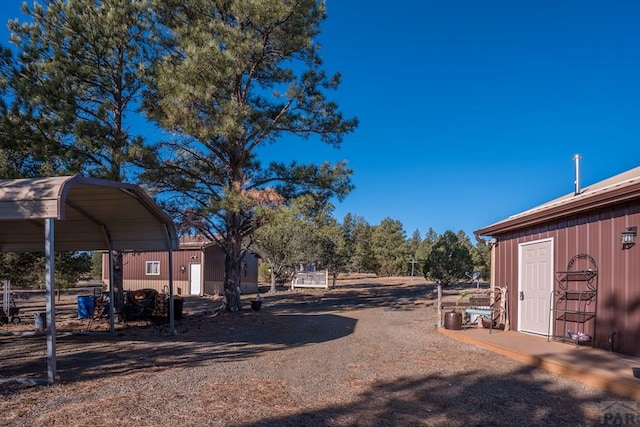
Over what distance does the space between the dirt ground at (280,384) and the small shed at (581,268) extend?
1589mm

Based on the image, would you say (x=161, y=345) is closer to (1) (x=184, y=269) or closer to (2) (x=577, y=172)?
(2) (x=577, y=172)

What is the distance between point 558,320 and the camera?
344 inches

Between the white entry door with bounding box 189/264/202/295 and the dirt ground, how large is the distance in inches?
619

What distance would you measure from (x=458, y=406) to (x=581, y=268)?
4.37 m

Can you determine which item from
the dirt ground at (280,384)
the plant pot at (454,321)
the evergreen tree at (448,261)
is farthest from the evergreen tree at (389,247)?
the dirt ground at (280,384)

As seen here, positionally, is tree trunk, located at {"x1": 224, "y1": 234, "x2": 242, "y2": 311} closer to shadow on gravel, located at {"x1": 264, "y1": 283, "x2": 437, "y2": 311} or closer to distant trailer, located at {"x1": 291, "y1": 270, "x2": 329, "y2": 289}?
shadow on gravel, located at {"x1": 264, "y1": 283, "x2": 437, "y2": 311}

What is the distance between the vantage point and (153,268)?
2692cm

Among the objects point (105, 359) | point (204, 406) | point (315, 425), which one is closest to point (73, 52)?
point (105, 359)

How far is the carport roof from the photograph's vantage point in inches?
316

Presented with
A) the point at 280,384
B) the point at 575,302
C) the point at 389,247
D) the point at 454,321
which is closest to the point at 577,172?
the point at 575,302

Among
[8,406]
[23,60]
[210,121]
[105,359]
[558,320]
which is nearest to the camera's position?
[8,406]

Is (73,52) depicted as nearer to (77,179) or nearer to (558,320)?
(77,179)

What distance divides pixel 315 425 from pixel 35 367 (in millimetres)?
4695

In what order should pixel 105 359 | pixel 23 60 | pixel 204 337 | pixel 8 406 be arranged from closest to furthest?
pixel 8 406 → pixel 105 359 → pixel 204 337 → pixel 23 60
